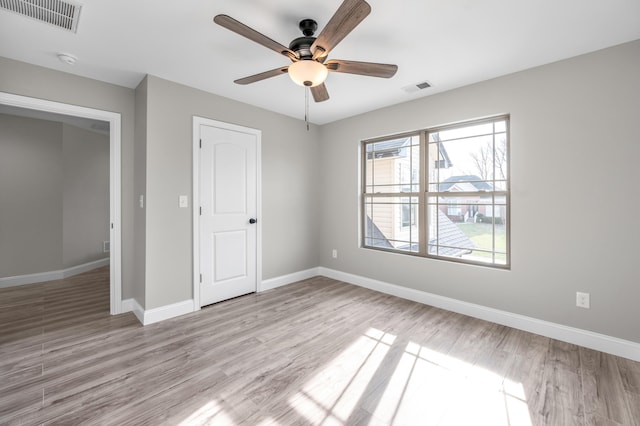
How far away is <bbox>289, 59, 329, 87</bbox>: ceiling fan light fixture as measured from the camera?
1.94 meters

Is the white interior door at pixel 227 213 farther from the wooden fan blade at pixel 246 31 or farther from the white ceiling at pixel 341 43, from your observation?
the wooden fan blade at pixel 246 31

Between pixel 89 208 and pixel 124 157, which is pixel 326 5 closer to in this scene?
pixel 124 157

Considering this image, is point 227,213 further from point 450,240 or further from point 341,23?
point 450,240

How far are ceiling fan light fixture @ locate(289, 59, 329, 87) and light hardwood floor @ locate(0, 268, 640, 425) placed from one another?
216 centimetres

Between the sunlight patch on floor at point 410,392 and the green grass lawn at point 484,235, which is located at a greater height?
the green grass lawn at point 484,235

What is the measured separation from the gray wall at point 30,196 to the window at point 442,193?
4.89 meters

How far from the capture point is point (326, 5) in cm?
183

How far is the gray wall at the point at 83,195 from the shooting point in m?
4.54

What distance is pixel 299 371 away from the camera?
2.06m

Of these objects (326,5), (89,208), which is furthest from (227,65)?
(89,208)

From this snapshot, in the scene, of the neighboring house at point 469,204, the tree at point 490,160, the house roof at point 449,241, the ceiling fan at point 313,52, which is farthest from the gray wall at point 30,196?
the tree at point 490,160

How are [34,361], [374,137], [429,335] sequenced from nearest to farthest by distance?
[34,361] → [429,335] → [374,137]

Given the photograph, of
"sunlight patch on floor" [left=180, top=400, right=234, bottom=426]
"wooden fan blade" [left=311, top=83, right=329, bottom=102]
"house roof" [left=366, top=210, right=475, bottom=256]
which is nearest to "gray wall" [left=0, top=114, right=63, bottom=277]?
"sunlight patch on floor" [left=180, top=400, right=234, bottom=426]

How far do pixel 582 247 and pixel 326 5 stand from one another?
9.38 feet
